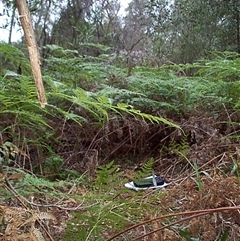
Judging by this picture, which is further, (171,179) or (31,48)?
(171,179)

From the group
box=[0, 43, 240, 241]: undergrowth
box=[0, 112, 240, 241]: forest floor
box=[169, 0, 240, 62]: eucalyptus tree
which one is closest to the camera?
box=[0, 112, 240, 241]: forest floor

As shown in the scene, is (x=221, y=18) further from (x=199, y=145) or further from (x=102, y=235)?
(x=102, y=235)

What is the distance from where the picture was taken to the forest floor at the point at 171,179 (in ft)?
2.51

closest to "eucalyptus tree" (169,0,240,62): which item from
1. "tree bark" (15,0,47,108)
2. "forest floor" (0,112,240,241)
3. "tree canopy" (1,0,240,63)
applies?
"tree canopy" (1,0,240,63)

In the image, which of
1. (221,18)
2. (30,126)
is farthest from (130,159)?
(221,18)

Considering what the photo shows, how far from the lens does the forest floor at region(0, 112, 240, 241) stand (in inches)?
30.1

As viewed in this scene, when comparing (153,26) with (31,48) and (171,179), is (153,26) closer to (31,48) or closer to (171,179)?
(171,179)

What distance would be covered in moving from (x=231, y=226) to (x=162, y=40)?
4.60 m

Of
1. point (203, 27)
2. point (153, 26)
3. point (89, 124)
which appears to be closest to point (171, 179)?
point (89, 124)

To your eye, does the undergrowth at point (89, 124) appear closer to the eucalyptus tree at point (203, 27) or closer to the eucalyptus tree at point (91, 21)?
the eucalyptus tree at point (203, 27)

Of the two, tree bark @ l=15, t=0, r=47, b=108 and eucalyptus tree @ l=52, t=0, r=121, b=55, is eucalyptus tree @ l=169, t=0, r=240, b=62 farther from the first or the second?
tree bark @ l=15, t=0, r=47, b=108

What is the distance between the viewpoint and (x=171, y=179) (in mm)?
1345

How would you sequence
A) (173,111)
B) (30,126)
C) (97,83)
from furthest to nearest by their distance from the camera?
(97,83)
(173,111)
(30,126)

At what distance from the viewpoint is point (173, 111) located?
6.66ft
